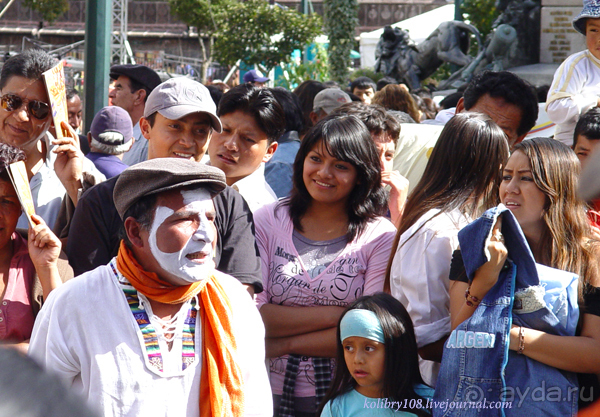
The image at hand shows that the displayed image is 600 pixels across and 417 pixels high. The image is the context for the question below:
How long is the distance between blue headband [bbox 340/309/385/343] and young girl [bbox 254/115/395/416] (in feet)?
0.53

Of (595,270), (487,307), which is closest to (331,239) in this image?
(487,307)

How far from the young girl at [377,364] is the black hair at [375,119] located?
1393 mm

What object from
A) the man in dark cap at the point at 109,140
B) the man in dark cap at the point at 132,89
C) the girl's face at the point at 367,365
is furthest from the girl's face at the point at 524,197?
the man in dark cap at the point at 132,89

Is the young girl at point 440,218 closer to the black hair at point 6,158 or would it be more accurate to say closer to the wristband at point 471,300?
the wristband at point 471,300

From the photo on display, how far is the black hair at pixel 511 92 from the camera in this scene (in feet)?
13.6

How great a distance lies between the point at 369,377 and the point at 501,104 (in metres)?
2.01

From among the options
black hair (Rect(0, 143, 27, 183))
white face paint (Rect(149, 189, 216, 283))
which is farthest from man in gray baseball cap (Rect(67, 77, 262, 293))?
white face paint (Rect(149, 189, 216, 283))

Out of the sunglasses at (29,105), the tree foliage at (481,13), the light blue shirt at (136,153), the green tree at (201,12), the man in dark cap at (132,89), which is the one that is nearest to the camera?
the sunglasses at (29,105)

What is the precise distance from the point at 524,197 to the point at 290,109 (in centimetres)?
250

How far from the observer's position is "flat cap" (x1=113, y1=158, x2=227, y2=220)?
7.64ft

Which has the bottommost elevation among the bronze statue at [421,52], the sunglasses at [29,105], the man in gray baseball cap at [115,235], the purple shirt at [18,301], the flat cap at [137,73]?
the purple shirt at [18,301]

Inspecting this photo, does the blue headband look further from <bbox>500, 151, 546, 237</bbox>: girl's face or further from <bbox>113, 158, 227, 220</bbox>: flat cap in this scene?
<bbox>113, 158, 227, 220</bbox>: flat cap

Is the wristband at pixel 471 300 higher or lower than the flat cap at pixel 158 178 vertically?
lower

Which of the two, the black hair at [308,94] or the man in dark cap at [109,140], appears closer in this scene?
the man in dark cap at [109,140]
